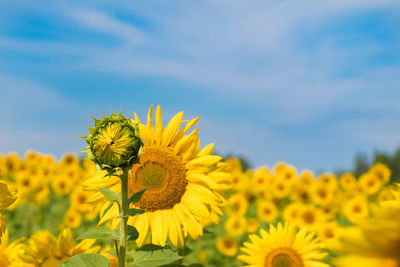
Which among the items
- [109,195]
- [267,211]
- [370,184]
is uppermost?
[370,184]

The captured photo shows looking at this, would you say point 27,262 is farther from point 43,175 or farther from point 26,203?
point 43,175

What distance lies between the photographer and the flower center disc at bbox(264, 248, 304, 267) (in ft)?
12.1

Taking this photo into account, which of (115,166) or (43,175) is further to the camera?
(43,175)

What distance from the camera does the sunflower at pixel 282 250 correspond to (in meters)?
3.69

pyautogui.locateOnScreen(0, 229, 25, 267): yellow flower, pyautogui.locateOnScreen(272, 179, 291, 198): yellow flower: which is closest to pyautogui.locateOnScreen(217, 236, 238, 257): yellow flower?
pyautogui.locateOnScreen(272, 179, 291, 198): yellow flower

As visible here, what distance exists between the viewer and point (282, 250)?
3.78m

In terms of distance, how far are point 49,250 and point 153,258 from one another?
1.39 m

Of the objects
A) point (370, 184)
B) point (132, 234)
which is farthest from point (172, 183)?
point (370, 184)

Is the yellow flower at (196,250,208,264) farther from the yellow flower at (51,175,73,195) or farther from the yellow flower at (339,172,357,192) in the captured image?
the yellow flower at (339,172,357,192)

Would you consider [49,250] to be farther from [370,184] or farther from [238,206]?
[370,184]

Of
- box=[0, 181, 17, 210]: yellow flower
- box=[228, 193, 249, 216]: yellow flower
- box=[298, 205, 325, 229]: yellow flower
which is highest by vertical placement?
box=[228, 193, 249, 216]: yellow flower

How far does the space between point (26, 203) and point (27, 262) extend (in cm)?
695

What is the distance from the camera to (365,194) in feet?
37.4

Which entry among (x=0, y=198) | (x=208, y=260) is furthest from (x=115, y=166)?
(x=208, y=260)
